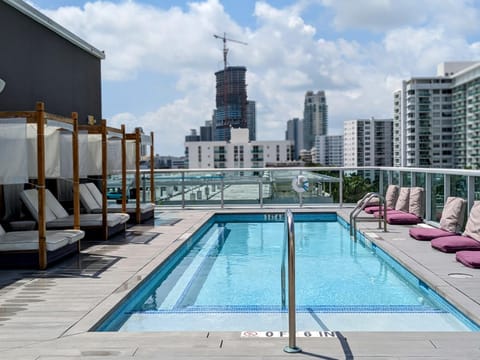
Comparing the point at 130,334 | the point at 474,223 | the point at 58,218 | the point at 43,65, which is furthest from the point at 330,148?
the point at 130,334

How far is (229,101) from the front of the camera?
90.2 metres

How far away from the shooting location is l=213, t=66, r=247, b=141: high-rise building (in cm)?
8436

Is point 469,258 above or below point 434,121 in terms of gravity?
below

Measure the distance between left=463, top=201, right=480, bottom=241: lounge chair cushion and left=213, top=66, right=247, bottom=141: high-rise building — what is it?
72.8m

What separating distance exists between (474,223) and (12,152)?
19.2 ft

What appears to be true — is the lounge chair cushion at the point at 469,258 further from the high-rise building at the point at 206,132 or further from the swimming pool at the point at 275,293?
the high-rise building at the point at 206,132

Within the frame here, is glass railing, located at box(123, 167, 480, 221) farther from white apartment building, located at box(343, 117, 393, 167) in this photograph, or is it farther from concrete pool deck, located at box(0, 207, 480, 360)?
white apartment building, located at box(343, 117, 393, 167)

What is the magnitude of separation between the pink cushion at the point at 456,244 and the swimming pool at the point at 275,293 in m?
0.65

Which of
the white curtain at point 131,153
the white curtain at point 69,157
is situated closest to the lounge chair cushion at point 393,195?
the white curtain at point 131,153

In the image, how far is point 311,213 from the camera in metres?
13.5

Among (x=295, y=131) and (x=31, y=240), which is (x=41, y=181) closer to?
(x=31, y=240)

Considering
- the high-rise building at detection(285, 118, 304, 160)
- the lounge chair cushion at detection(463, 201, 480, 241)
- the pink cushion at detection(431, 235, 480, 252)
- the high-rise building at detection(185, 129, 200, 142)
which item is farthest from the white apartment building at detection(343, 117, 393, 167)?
the pink cushion at detection(431, 235, 480, 252)

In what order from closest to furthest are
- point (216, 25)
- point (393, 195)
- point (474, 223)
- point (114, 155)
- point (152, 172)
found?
1. point (474, 223)
2. point (114, 155)
3. point (393, 195)
4. point (152, 172)
5. point (216, 25)

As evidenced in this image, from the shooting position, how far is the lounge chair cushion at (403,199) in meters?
11.4
